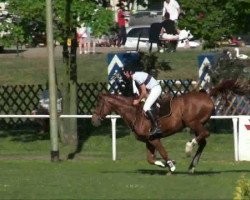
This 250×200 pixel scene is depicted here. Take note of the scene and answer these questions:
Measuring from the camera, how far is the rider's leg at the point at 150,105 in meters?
21.8

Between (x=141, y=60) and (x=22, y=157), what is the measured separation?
578 cm

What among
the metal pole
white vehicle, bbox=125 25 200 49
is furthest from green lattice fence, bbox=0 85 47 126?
white vehicle, bbox=125 25 200 49

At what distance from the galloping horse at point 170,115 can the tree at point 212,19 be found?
7.51m

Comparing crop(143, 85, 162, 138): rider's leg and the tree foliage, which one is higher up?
the tree foliage

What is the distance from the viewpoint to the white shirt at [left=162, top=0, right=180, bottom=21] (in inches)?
1236

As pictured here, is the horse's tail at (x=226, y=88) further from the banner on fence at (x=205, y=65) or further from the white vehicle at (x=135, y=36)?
the white vehicle at (x=135, y=36)

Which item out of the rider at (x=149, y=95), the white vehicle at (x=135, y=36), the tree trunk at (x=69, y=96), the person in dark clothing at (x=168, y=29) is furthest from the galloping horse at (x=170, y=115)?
the white vehicle at (x=135, y=36)

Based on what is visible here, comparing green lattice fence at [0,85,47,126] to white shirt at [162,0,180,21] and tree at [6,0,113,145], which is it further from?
white shirt at [162,0,180,21]

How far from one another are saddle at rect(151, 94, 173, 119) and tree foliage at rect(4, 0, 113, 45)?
6.84 m

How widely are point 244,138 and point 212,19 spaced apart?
4354 mm

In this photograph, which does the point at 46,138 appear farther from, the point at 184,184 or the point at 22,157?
the point at 184,184

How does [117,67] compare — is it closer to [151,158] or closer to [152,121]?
[152,121]

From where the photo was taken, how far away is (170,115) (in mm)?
22219

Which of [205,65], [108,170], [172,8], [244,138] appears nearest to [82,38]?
[205,65]
